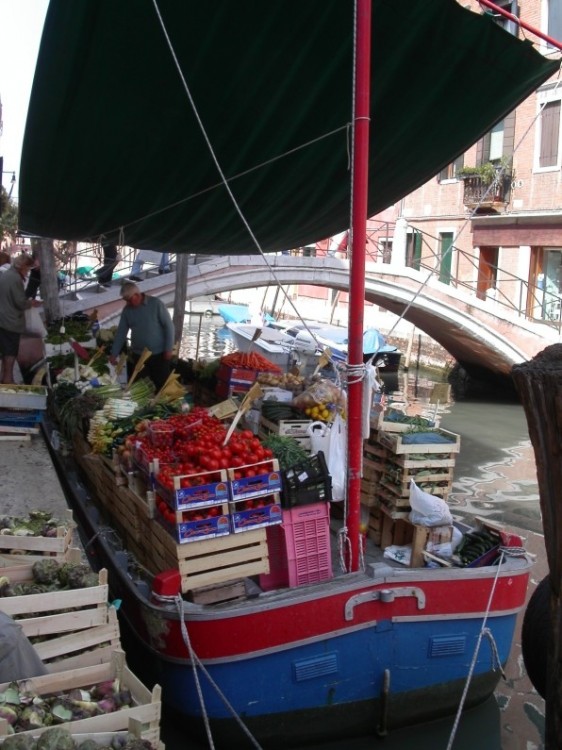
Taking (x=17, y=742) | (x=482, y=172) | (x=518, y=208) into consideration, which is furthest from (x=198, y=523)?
(x=482, y=172)

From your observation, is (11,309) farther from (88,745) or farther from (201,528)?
(88,745)

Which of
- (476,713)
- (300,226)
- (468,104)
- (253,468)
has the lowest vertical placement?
(476,713)

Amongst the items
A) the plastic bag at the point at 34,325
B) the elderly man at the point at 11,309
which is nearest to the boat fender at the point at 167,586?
the elderly man at the point at 11,309

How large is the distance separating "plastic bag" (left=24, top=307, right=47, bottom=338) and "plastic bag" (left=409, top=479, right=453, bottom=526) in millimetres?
7288

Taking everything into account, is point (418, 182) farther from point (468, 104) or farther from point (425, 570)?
point (425, 570)

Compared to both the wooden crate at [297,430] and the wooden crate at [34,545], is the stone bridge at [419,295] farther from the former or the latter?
the wooden crate at [34,545]

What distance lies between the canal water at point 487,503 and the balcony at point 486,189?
513 cm

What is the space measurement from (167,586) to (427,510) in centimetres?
175

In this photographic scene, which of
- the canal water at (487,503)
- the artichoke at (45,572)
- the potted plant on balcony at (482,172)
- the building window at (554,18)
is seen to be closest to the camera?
the artichoke at (45,572)

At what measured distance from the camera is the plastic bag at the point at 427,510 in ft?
16.9

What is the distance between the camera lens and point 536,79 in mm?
5941

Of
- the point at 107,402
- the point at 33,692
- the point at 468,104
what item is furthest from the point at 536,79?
the point at 33,692

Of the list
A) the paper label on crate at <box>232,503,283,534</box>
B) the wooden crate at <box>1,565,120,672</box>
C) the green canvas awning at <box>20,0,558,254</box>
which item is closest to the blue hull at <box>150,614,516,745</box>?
the paper label on crate at <box>232,503,283,534</box>

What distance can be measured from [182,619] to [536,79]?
461cm
